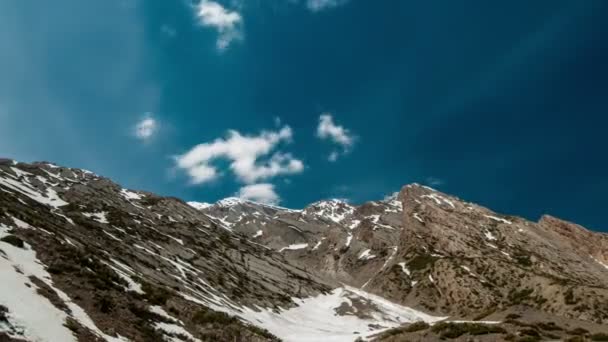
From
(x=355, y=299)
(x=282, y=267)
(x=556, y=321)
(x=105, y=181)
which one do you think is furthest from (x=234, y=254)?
(x=556, y=321)

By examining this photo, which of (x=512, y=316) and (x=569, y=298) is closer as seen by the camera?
(x=512, y=316)

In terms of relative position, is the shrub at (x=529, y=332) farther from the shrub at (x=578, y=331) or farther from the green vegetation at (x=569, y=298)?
the green vegetation at (x=569, y=298)

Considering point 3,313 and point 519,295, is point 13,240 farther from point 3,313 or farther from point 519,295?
point 519,295

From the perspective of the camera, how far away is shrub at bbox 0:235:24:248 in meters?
36.4

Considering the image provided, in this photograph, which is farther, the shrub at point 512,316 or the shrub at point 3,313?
the shrub at point 512,316

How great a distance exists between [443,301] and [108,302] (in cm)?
16232

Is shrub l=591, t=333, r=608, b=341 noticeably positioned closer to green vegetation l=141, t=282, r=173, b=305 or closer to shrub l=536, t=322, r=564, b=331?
shrub l=536, t=322, r=564, b=331

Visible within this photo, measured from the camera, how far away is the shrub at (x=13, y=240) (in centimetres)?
3644

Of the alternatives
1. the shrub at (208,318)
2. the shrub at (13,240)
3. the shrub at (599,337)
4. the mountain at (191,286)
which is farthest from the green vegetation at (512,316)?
the shrub at (13,240)

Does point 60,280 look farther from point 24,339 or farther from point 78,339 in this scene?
point 24,339

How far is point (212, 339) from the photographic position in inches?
1452

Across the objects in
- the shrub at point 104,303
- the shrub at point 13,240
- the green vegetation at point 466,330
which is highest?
the green vegetation at point 466,330

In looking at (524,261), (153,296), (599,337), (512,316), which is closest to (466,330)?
(599,337)

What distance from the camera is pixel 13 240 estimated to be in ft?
122
